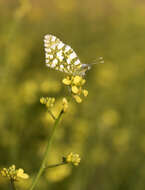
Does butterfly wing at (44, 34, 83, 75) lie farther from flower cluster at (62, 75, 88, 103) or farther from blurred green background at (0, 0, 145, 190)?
blurred green background at (0, 0, 145, 190)

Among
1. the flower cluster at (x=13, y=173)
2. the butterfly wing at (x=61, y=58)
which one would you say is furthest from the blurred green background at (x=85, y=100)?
the flower cluster at (x=13, y=173)

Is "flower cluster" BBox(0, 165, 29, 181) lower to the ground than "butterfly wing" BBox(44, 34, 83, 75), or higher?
lower

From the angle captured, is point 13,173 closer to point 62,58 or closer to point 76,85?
point 76,85

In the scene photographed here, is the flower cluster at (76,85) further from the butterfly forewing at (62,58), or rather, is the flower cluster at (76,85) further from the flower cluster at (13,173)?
the flower cluster at (13,173)

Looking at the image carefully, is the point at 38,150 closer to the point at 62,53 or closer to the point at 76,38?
the point at 62,53

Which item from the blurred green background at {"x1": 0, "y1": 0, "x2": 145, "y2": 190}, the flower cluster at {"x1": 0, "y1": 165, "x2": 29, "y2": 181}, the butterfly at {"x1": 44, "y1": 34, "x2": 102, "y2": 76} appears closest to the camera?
the flower cluster at {"x1": 0, "y1": 165, "x2": 29, "y2": 181}

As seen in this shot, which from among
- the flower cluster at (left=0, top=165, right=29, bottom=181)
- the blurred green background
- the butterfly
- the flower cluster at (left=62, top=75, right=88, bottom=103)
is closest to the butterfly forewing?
the butterfly
